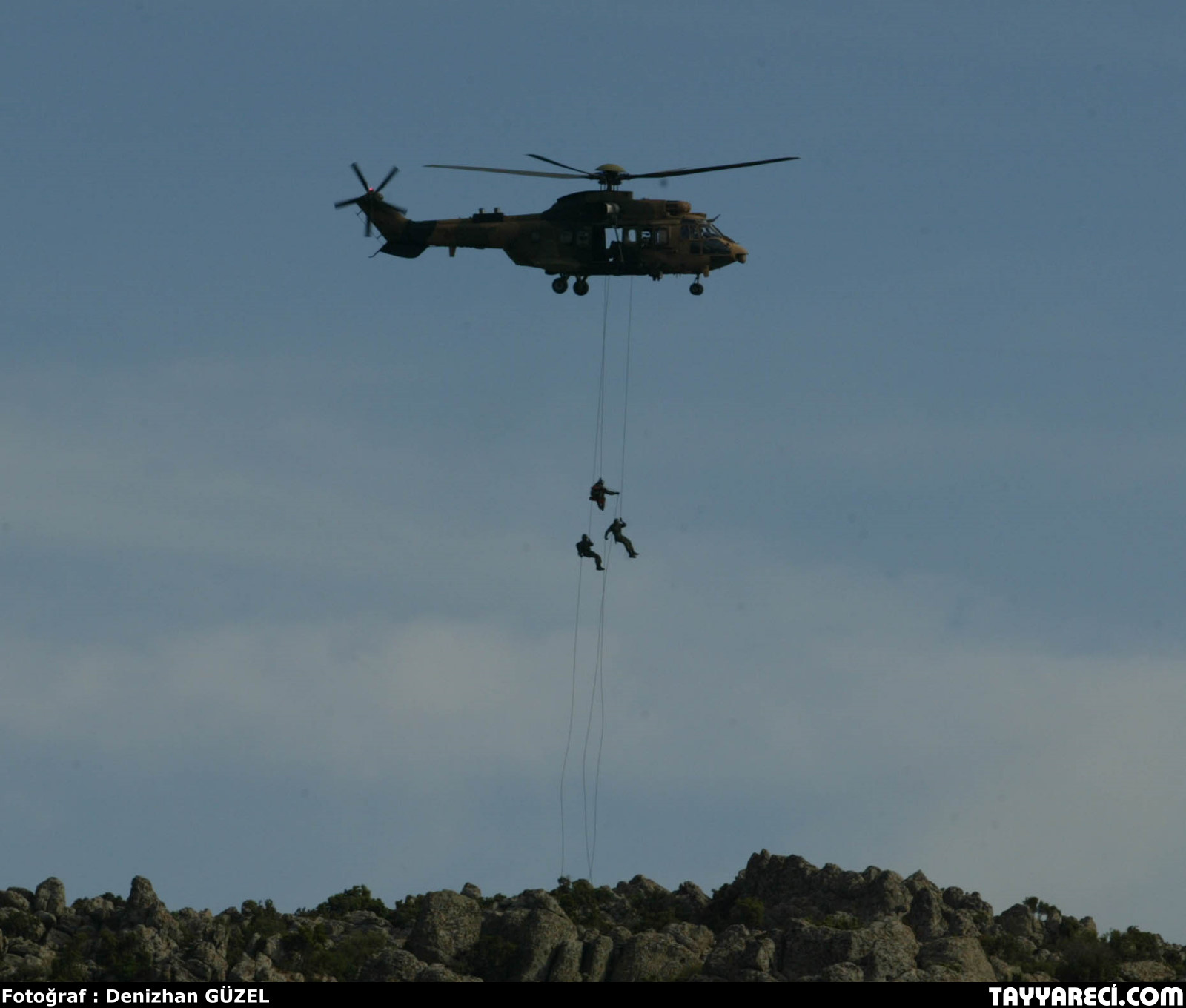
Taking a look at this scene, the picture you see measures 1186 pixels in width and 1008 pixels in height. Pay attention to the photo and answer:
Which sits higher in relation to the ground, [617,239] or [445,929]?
[617,239]

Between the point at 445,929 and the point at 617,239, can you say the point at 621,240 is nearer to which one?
the point at 617,239

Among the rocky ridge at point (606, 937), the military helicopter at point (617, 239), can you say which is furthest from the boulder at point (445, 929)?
the military helicopter at point (617, 239)

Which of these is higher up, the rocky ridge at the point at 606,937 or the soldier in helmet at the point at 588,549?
the soldier in helmet at the point at 588,549

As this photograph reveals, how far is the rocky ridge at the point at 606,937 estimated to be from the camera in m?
68.0

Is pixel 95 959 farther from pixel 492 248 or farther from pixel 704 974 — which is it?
pixel 492 248

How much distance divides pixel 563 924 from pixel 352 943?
23.0 feet

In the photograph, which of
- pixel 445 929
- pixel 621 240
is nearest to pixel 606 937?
pixel 445 929

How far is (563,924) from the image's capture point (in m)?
71.0

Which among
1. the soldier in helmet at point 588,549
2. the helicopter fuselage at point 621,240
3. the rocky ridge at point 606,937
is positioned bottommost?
the rocky ridge at point 606,937

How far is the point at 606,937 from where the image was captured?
69.4m

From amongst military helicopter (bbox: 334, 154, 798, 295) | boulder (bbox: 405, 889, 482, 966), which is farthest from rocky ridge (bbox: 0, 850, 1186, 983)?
military helicopter (bbox: 334, 154, 798, 295)

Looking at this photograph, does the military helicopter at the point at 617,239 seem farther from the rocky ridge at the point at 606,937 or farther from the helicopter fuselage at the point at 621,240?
the rocky ridge at the point at 606,937

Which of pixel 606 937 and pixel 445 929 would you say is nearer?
pixel 606 937
